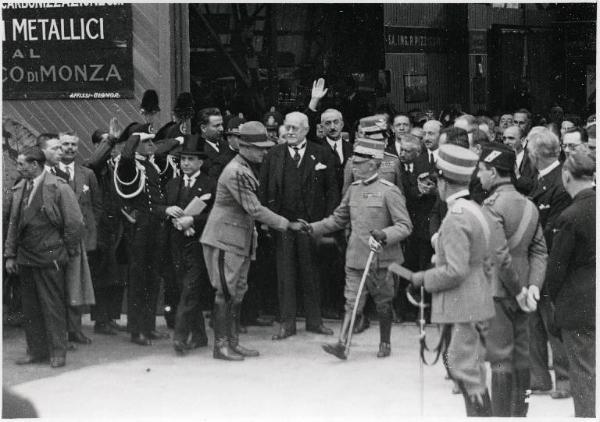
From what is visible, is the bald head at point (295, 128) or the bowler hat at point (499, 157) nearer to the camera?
the bowler hat at point (499, 157)

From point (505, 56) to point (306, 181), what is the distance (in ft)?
26.8

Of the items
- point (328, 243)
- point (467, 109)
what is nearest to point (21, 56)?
point (328, 243)

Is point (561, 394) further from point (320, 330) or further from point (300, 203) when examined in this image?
point (300, 203)

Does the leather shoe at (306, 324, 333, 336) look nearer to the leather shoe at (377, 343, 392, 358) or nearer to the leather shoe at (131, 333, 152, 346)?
the leather shoe at (377, 343, 392, 358)

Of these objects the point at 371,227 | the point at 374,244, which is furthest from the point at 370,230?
the point at 374,244

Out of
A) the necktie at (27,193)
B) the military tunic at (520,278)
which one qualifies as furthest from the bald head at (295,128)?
the military tunic at (520,278)

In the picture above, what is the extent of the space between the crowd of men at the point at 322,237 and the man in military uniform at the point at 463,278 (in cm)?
1

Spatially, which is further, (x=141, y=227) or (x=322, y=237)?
(x=322, y=237)

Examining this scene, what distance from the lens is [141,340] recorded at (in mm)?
9594

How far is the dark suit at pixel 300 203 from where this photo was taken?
32.7 feet

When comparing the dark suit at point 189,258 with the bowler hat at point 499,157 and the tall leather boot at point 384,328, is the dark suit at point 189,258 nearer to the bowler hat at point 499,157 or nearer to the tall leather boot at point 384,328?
the tall leather boot at point 384,328

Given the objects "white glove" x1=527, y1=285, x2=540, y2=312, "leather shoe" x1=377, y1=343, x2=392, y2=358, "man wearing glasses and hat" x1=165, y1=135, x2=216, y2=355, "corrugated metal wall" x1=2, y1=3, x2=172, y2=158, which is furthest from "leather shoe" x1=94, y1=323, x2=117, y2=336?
"white glove" x1=527, y1=285, x2=540, y2=312

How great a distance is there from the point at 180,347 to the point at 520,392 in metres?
3.49

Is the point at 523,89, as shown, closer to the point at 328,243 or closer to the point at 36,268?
the point at 328,243
